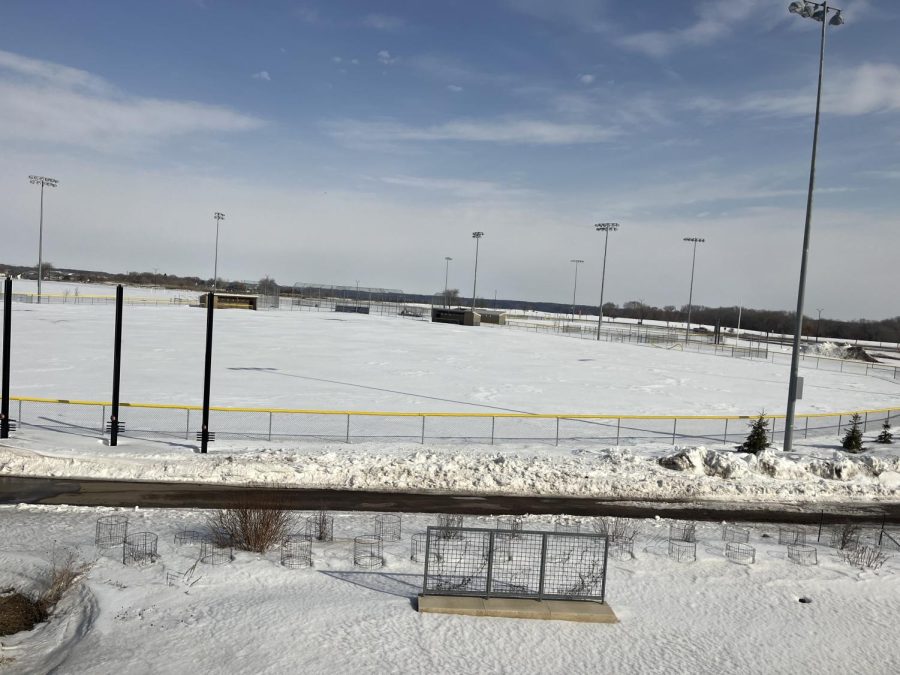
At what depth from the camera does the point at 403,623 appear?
30.9 feet

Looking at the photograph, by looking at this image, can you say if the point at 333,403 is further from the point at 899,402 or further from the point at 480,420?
the point at 899,402

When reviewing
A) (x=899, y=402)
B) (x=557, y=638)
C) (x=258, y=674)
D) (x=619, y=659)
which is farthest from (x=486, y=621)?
(x=899, y=402)

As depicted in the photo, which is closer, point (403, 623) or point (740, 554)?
point (403, 623)

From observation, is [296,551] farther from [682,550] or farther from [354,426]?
[354,426]

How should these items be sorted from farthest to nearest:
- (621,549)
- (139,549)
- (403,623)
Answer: (621,549) < (139,549) < (403,623)

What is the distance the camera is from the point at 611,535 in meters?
13.4

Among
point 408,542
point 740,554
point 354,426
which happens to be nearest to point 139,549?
point 408,542

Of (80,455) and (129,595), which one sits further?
(80,455)

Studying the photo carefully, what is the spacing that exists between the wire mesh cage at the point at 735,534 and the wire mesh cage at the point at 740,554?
51 cm

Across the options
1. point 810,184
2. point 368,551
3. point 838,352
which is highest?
point 810,184

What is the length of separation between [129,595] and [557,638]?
247 inches

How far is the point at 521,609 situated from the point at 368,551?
356cm

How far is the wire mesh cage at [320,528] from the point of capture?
1303cm

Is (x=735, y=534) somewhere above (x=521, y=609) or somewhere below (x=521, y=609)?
below
